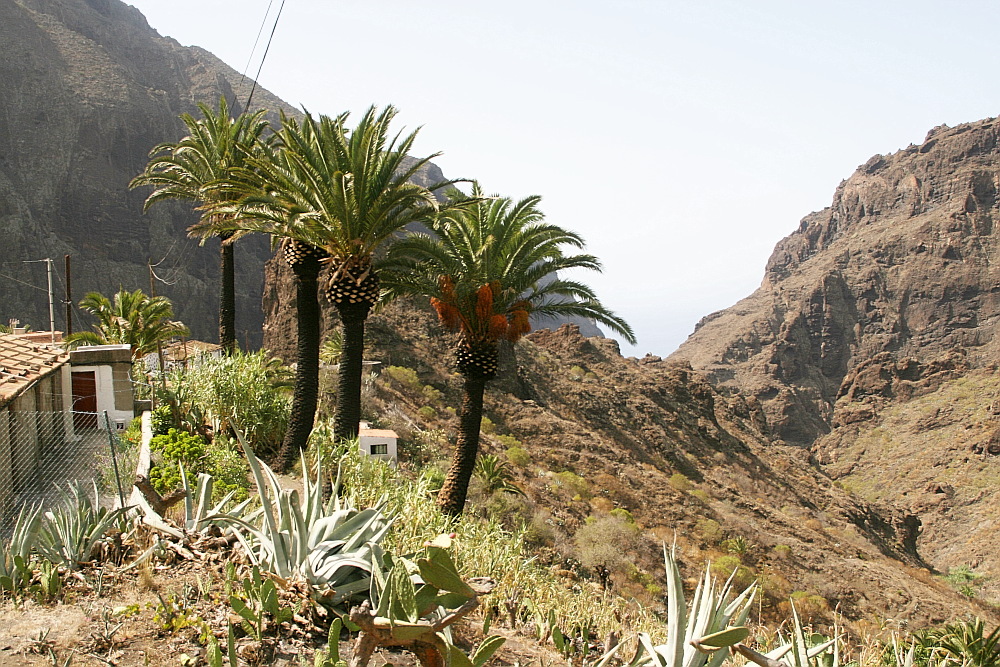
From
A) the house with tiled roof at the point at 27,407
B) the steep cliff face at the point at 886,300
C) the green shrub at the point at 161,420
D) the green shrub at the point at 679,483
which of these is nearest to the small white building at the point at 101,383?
the house with tiled roof at the point at 27,407

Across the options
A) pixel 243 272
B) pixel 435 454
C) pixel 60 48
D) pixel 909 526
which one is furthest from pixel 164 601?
pixel 60 48

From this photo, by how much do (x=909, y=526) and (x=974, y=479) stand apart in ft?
72.1

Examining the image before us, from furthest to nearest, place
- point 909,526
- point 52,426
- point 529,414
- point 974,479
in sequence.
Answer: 1. point 974,479
2. point 909,526
3. point 529,414
4. point 52,426

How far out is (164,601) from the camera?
5418mm

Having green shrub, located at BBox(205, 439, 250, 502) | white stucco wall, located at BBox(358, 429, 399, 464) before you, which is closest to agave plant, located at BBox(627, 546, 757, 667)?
green shrub, located at BBox(205, 439, 250, 502)

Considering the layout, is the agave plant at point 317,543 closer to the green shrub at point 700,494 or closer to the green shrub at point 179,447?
the green shrub at point 179,447

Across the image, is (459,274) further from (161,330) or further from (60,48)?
(60,48)

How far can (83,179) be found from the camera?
108500 millimetres

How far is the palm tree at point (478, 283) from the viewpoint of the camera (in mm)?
15180

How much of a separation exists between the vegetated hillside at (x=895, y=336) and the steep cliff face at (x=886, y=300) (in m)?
0.21

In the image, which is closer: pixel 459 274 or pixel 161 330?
pixel 459 274

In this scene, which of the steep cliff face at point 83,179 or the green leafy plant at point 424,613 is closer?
the green leafy plant at point 424,613

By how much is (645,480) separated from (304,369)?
19.8 m

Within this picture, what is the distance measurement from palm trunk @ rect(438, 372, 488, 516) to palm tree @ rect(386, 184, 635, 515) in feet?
0.06
